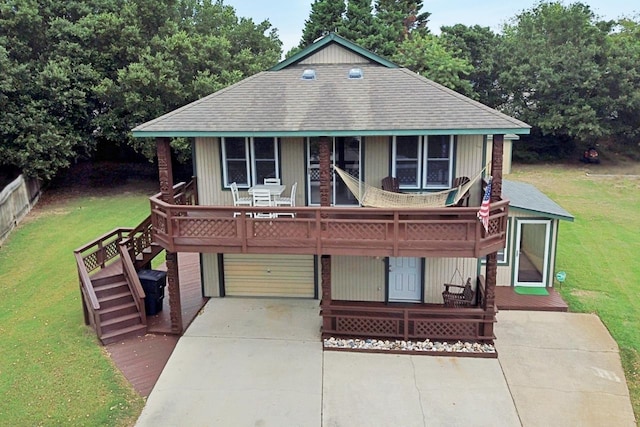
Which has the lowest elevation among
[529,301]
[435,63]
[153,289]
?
[529,301]

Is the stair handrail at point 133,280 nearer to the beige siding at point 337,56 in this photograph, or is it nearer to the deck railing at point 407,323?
the deck railing at point 407,323

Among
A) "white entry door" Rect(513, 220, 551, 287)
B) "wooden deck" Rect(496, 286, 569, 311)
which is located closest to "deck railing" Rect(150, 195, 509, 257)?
"wooden deck" Rect(496, 286, 569, 311)

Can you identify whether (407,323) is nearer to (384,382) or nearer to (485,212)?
(384,382)

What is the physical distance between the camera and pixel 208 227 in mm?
10180

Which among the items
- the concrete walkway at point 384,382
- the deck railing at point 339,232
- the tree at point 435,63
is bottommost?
the concrete walkway at point 384,382

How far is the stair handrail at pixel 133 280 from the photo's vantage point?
11.3 metres

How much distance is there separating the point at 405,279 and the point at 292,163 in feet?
13.7

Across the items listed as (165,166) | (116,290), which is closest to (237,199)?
(165,166)

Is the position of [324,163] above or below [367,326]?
above

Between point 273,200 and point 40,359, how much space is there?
6033 mm

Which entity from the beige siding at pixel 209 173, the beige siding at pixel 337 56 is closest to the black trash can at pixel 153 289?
the beige siding at pixel 209 173

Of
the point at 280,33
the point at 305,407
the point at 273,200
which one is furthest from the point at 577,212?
the point at 280,33

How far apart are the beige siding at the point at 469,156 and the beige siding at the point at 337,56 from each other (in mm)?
3626

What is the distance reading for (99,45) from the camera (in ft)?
81.9
